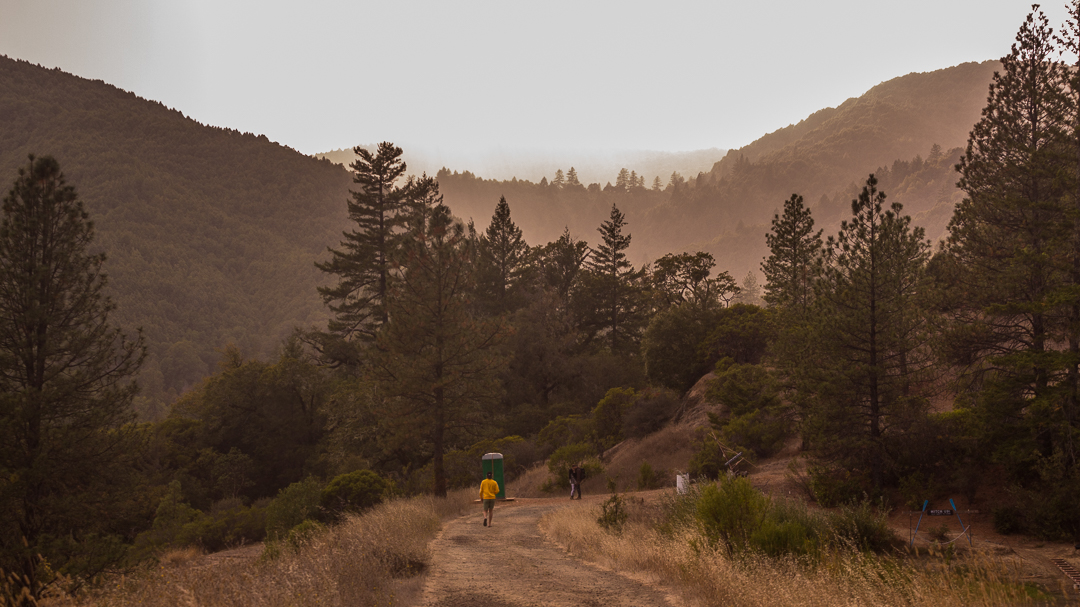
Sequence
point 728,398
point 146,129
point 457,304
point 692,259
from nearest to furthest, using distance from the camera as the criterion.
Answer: point 457,304 → point 728,398 → point 692,259 → point 146,129

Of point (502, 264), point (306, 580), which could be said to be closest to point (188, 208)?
point (502, 264)

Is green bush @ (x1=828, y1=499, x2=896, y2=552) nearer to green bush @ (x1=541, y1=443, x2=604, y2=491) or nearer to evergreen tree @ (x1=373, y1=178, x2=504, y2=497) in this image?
evergreen tree @ (x1=373, y1=178, x2=504, y2=497)

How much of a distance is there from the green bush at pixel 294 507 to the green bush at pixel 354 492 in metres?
0.76

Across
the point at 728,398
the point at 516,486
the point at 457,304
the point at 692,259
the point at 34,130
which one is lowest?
the point at 516,486

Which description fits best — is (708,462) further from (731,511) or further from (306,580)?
(306,580)

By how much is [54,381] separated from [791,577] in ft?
73.9

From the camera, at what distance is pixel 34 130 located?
140 m

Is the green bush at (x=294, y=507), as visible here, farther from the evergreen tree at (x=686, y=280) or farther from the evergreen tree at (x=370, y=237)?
the evergreen tree at (x=686, y=280)

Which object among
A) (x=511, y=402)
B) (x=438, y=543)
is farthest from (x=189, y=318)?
(x=438, y=543)

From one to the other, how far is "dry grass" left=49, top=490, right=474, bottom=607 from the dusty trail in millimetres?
511

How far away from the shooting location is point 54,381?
1955 centimetres

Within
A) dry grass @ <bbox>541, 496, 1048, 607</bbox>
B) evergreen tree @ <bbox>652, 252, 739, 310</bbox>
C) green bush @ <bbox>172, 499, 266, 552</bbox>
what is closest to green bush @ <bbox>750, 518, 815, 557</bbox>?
dry grass @ <bbox>541, 496, 1048, 607</bbox>

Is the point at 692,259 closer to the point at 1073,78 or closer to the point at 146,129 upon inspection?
the point at 1073,78

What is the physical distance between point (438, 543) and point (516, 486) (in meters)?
21.2
